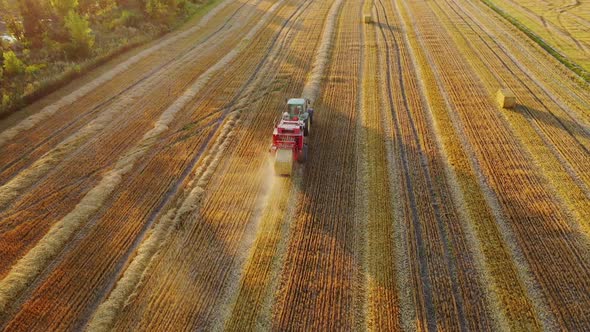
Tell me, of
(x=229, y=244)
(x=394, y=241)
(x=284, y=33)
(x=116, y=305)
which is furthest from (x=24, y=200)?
(x=284, y=33)

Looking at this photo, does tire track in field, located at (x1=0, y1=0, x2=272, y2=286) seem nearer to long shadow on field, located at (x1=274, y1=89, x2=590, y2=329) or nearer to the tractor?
Result: the tractor

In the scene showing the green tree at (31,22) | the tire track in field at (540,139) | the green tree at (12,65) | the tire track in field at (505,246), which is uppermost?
the green tree at (31,22)

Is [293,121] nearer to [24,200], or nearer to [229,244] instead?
[229,244]

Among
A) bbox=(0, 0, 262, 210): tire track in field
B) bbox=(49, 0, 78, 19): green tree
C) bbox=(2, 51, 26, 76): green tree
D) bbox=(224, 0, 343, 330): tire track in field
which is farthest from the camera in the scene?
bbox=(49, 0, 78, 19): green tree

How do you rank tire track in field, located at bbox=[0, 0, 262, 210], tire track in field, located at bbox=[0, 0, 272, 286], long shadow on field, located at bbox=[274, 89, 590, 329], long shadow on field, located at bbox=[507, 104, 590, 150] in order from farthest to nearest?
1. long shadow on field, located at bbox=[507, 104, 590, 150]
2. tire track in field, located at bbox=[0, 0, 262, 210]
3. tire track in field, located at bbox=[0, 0, 272, 286]
4. long shadow on field, located at bbox=[274, 89, 590, 329]

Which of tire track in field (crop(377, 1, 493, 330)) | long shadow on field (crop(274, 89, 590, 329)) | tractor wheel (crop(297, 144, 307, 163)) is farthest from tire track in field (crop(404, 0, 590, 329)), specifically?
tractor wheel (crop(297, 144, 307, 163))

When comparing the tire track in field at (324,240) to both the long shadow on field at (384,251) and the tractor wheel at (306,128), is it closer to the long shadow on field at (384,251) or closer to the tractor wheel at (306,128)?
the long shadow on field at (384,251)

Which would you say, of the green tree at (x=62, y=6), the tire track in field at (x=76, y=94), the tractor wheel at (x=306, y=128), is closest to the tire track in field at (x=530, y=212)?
the tractor wheel at (x=306, y=128)
